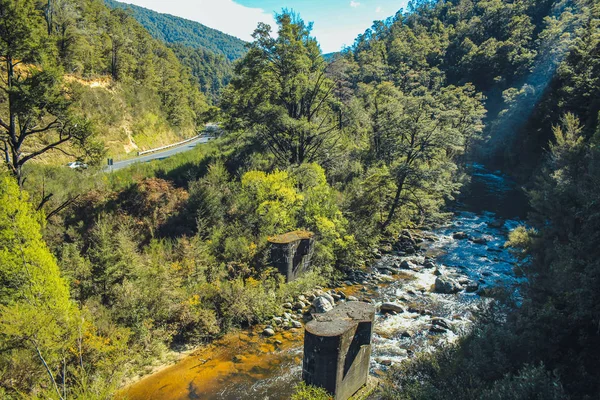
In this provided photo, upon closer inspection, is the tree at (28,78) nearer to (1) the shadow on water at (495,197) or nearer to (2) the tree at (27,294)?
(2) the tree at (27,294)

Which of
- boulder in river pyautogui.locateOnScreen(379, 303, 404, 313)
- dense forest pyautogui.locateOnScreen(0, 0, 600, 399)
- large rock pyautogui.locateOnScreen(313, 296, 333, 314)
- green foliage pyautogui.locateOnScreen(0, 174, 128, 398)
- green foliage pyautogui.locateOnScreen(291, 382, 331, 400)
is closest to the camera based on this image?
green foliage pyautogui.locateOnScreen(0, 174, 128, 398)

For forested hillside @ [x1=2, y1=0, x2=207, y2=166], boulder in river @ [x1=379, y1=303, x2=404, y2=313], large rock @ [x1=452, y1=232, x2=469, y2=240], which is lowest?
boulder in river @ [x1=379, y1=303, x2=404, y2=313]

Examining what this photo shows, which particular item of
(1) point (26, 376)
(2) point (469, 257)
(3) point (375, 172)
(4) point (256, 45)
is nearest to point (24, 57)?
(1) point (26, 376)

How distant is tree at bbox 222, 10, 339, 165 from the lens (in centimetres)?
1852

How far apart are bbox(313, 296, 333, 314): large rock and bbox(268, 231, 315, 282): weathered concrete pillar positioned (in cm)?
170

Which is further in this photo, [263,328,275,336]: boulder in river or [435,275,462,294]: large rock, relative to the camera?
→ [435,275,462,294]: large rock

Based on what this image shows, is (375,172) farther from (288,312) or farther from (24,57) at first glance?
(24,57)

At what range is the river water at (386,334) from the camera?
29.8ft

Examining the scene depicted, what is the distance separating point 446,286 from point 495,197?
2220cm

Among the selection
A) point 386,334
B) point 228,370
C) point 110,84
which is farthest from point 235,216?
point 110,84

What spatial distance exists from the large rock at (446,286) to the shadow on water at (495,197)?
15612 millimetres

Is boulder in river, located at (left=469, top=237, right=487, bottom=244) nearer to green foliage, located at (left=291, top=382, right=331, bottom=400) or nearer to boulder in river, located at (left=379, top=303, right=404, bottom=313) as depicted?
boulder in river, located at (left=379, top=303, right=404, bottom=313)

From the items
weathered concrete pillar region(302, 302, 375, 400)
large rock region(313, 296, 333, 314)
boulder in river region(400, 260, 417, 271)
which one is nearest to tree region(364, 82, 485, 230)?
boulder in river region(400, 260, 417, 271)

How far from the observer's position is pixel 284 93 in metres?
19.9
